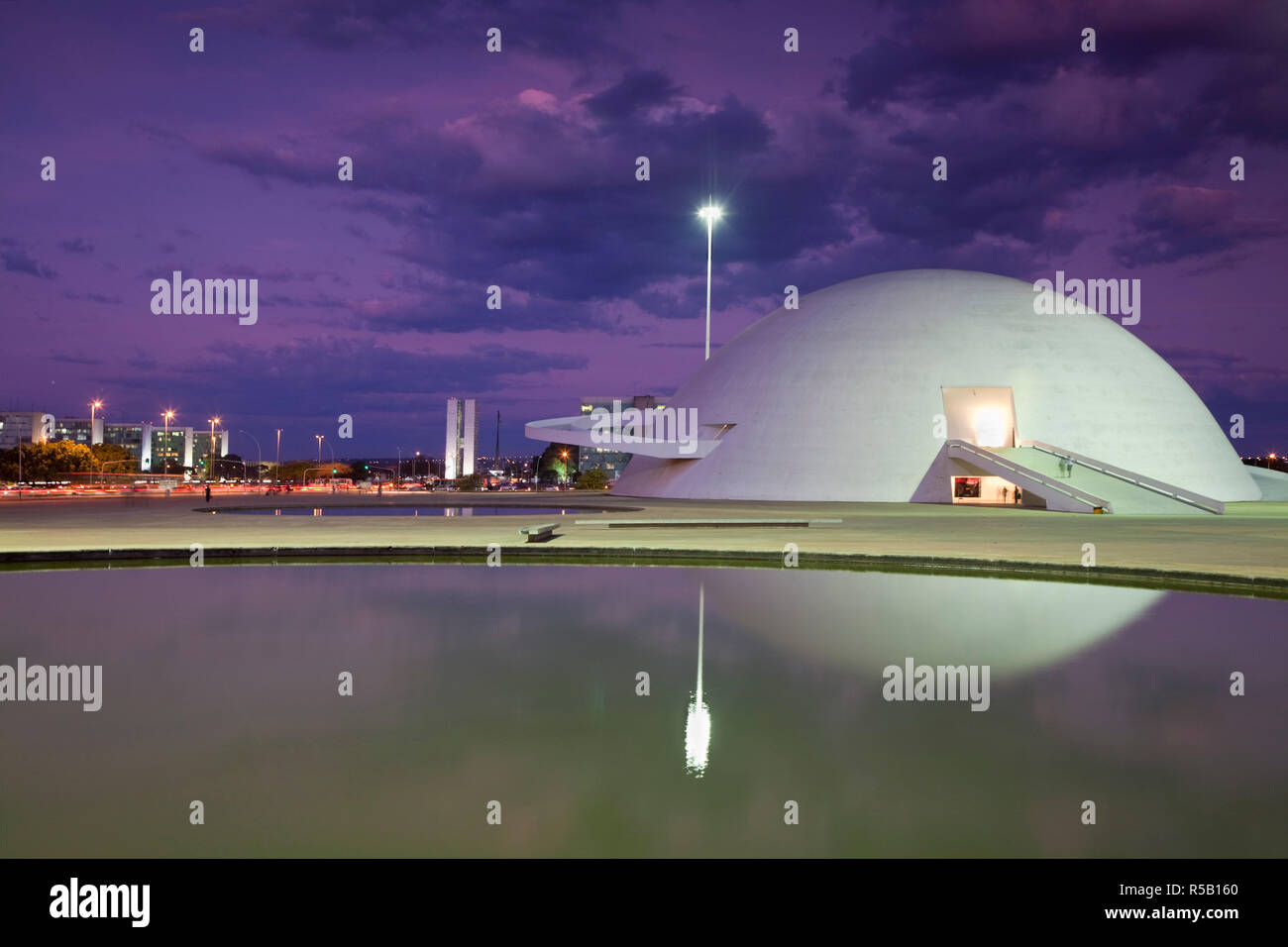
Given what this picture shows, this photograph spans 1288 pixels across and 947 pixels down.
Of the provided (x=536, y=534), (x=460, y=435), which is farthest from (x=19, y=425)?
(x=536, y=534)

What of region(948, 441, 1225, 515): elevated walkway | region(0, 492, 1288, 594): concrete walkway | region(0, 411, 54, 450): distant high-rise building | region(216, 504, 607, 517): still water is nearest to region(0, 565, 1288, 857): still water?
region(0, 492, 1288, 594): concrete walkway

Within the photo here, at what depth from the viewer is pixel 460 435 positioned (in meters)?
120

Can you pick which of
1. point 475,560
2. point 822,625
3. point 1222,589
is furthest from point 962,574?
point 475,560

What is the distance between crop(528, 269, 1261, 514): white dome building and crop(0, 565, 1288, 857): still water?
30754mm

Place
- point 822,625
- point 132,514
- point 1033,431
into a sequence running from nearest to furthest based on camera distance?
point 822,625
point 132,514
point 1033,431

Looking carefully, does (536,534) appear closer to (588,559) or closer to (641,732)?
(588,559)

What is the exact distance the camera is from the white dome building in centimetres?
4309

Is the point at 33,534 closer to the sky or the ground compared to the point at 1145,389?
closer to the ground

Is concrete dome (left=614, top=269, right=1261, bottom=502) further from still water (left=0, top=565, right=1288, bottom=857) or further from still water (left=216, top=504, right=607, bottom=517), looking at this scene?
still water (left=0, top=565, right=1288, bottom=857)

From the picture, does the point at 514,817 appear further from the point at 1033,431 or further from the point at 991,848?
the point at 1033,431

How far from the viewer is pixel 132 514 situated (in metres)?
32.6

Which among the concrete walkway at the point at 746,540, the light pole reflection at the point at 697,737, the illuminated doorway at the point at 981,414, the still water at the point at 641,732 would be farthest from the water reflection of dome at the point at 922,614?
the illuminated doorway at the point at 981,414

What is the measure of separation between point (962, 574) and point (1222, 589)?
371 centimetres

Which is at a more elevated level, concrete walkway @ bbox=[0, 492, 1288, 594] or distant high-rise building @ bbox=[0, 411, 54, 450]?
distant high-rise building @ bbox=[0, 411, 54, 450]
